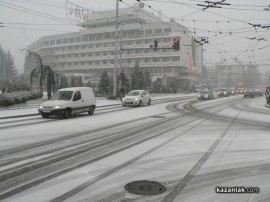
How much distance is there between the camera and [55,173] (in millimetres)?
6809

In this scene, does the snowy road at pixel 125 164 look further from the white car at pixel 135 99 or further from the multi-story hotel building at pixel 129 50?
the multi-story hotel building at pixel 129 50

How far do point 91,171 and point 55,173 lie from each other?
0.71 meters

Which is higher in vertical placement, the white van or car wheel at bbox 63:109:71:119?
the white van

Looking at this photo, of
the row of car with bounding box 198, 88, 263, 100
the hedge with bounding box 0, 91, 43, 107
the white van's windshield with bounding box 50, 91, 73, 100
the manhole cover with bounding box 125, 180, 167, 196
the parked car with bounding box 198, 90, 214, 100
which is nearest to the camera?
the manhole cover with bounding box 125, 180, 167, 196

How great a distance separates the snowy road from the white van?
4787 millimetres

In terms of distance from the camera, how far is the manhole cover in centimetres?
580

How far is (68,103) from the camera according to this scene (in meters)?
18.2

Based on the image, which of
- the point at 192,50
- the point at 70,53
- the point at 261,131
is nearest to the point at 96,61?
the point at 70,53

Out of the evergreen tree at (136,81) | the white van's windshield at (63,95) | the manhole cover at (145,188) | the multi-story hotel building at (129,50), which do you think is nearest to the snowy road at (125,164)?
the manhole cover at (145,188)

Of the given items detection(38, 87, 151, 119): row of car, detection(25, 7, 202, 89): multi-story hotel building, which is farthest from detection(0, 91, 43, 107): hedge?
detection(25, 7, 202, 89): multi-story hotel building

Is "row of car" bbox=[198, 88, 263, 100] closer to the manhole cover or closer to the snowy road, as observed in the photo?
the snowy road

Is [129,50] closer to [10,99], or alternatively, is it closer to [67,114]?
[10,99]

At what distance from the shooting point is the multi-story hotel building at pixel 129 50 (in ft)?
345

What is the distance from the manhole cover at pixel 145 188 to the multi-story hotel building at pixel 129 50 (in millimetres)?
91002
